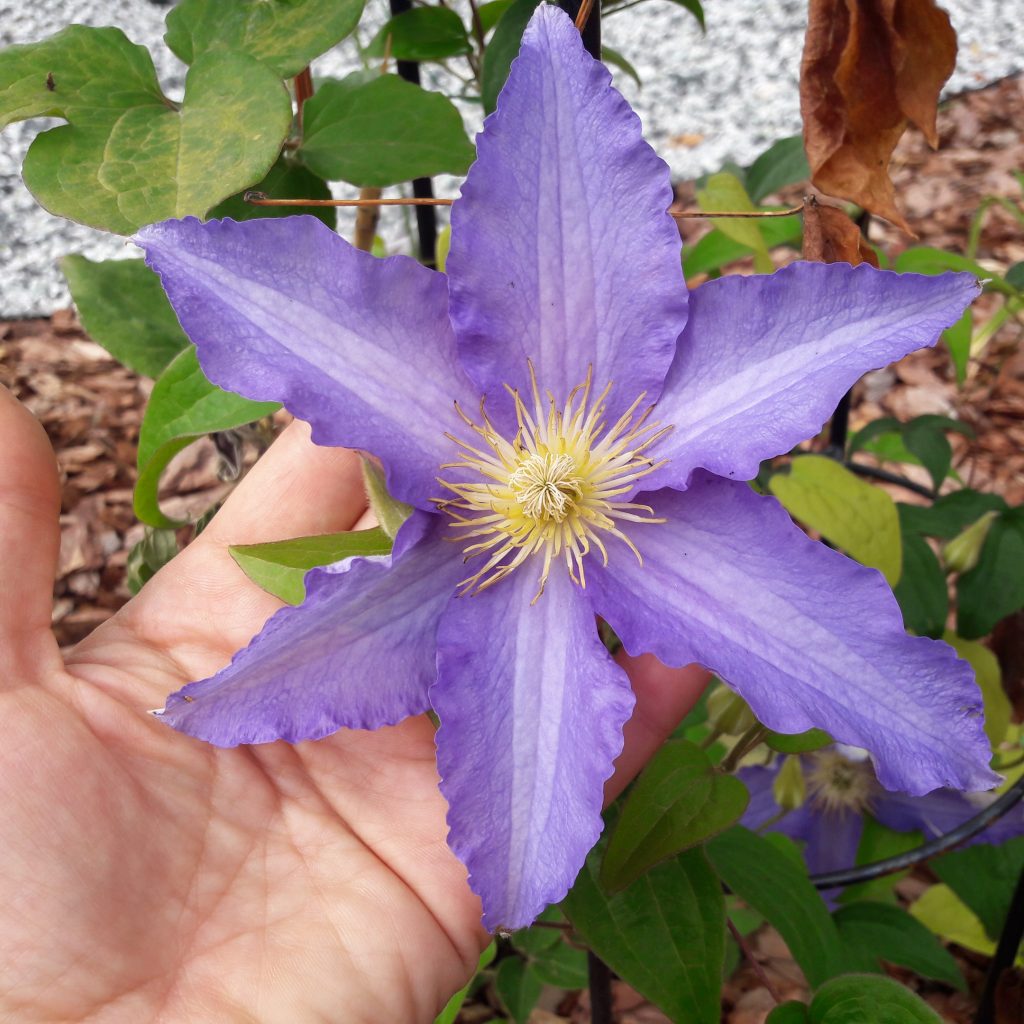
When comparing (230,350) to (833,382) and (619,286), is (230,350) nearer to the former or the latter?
(619,286)

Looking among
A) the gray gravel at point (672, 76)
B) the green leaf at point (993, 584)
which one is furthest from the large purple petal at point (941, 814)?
the gray gravel at point (672, 76)

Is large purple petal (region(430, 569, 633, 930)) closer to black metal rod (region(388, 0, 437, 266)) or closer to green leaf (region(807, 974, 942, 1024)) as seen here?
green leaf (region(807, 974, 942, 1024))

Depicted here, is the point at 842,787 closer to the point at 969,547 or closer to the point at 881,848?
the point at 881,848

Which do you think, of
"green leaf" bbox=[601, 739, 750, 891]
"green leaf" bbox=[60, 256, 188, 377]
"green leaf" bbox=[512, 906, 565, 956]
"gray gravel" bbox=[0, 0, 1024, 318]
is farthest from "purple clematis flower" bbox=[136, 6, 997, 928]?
"gray gravel" bbox=[0, 0, 1024, 318]

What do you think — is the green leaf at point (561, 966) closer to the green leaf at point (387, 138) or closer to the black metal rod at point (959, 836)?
the black metal rod at point (959, 836)

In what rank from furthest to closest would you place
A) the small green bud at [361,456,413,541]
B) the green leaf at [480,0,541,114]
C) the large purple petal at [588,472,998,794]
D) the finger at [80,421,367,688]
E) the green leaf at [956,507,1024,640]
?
the green leaf at [956,507,1024,640]
the finger at [80,421,367,688]
the green leaf at [480,0,541,114]
the small green bud at [361,456,413,541]
the large purple petal at [588,472,998,794]

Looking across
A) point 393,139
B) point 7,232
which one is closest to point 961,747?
point 393,139

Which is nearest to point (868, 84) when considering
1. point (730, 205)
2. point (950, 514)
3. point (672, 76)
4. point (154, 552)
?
point (730, 205)
